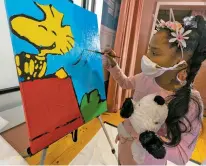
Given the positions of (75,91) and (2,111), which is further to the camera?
(2,111)

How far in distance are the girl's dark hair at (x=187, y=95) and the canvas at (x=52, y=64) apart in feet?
1.52

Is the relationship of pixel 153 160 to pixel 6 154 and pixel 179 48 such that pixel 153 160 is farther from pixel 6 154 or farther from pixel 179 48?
pixel 6 154

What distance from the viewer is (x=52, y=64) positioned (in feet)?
2.21

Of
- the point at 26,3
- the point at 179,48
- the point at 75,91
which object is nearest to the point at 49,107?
the point at 75,91

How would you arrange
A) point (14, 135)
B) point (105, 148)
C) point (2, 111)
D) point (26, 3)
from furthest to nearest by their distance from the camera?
1. point (105, 148)
2. point (14, 135)
3. point (2, 111)
4. point (26, 3)

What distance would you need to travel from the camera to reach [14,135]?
111cm

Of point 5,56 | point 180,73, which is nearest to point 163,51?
point 180,73

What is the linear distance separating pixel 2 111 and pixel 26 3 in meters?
0.69

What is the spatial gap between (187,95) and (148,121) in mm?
194

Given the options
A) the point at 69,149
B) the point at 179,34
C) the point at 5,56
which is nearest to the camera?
the point at 179,34

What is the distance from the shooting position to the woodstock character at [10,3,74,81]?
56cm

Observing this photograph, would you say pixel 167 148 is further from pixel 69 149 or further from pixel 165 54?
pixel 69 149

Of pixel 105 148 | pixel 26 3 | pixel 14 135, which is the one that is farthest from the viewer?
pixel 105 148

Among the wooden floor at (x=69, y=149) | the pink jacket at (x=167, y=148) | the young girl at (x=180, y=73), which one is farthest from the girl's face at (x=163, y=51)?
the wooden floor at (x=69, y=149)
